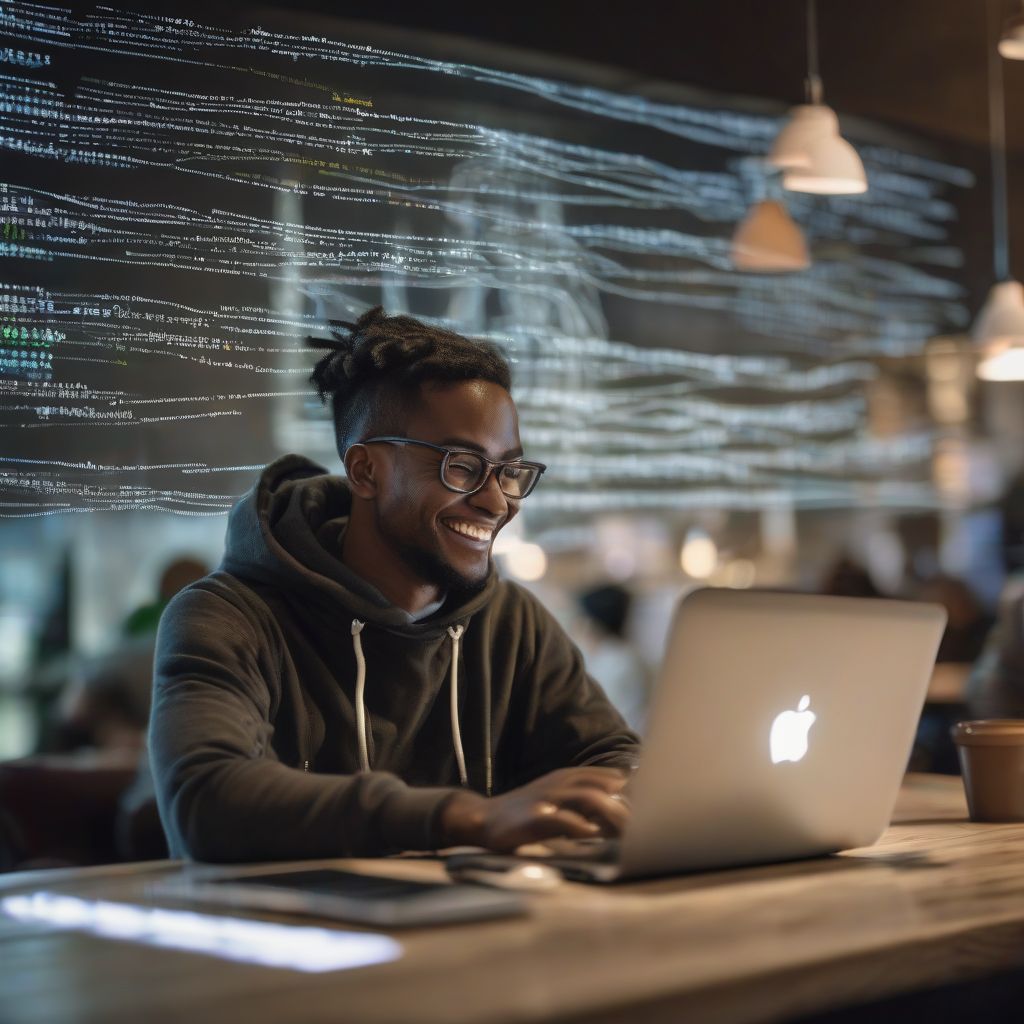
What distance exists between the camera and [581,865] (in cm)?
136

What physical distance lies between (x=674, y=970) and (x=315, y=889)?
379 millimetres

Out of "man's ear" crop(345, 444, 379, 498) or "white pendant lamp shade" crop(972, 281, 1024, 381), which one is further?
"white pendant lamp shade" crop(972, 281, 1024, 381)

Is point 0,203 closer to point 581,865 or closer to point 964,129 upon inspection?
point 581,865

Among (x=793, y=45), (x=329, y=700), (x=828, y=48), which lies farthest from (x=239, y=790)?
(x=828, y=48)

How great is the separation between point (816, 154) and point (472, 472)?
166cm

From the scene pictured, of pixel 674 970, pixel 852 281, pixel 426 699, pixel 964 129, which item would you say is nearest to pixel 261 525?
pixel 426 699

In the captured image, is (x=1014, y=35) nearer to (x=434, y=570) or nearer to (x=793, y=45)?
(x=793, y=45)

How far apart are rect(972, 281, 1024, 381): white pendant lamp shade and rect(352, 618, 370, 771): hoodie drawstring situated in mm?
2575

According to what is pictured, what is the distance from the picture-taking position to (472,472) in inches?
79.6

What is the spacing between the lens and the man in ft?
6.14

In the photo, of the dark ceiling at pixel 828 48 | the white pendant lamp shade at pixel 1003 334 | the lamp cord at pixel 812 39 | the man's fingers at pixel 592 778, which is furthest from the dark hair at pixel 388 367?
the lamp cord at pixel 812 39
